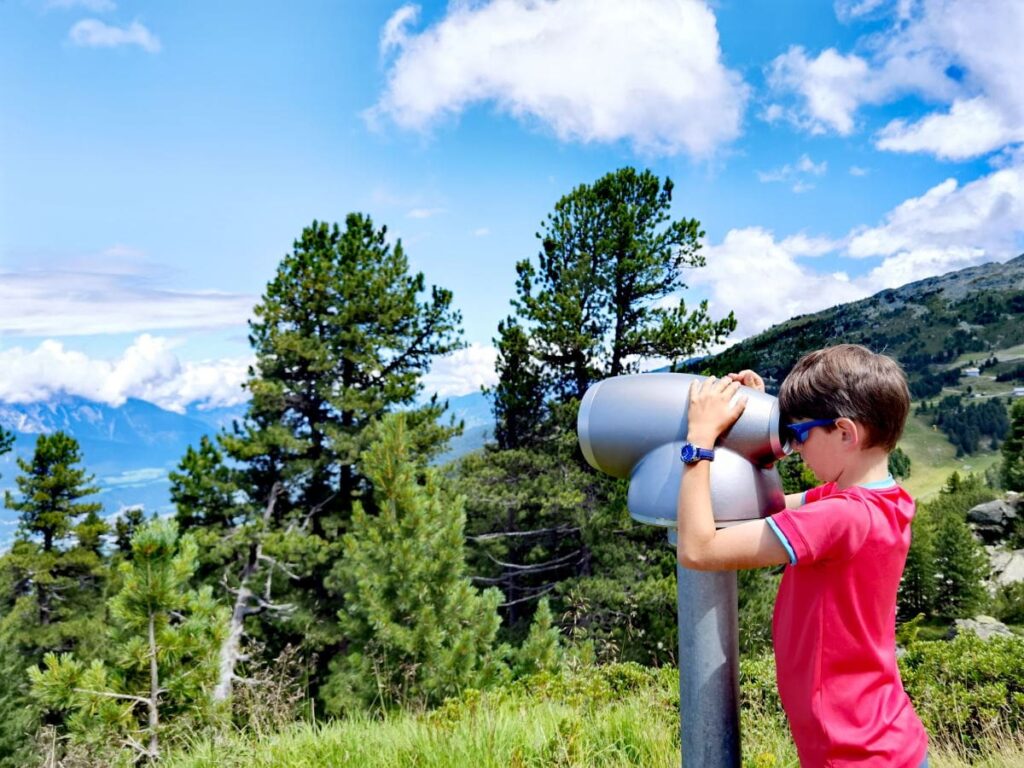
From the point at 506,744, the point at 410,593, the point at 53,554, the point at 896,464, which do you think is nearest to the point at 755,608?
the point at 410,593

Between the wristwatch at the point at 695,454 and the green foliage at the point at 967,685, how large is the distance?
3.46 metres

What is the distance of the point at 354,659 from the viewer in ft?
24.7

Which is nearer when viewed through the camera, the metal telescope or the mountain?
the metal telescope

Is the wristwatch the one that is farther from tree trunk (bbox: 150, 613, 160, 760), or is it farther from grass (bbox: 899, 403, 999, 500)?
grass (bbox: 899, 403, 999, 500)

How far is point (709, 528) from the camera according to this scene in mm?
1372

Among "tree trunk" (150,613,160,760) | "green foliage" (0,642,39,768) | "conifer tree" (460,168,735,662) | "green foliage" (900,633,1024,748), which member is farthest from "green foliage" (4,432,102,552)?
"green foliage" (900,633,1024,748)

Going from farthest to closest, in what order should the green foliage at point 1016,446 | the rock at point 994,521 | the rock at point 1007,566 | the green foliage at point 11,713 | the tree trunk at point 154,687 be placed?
the rock at point 994,521 → the rock at point 1007,566 → the green foliage at point 1016,446 → the green foliage at point 11,713 → the tree trunk at point 154,687

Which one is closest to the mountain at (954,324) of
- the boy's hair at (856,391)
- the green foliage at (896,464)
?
the green foliage at (896,464)

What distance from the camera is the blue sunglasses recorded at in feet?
4.81

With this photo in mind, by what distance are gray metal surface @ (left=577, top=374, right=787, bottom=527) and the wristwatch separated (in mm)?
79

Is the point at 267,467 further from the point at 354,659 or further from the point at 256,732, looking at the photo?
the point at 256,732

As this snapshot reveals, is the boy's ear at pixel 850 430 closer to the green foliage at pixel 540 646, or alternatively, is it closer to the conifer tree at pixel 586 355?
the green foliage at pixel 540 646

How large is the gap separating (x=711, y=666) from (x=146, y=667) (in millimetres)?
4088

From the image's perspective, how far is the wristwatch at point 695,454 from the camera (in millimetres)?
1417
